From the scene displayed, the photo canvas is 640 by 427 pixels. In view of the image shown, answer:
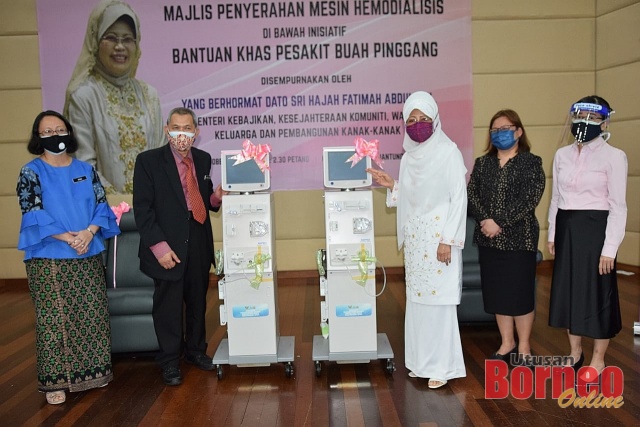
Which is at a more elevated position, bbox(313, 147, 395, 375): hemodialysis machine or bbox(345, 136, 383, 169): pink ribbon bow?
bbox(345, 136, 383, 169): pink ribbon bow

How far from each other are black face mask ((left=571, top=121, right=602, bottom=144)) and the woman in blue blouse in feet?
8.68

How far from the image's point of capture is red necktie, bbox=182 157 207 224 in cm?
340

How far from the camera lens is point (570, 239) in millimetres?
3121

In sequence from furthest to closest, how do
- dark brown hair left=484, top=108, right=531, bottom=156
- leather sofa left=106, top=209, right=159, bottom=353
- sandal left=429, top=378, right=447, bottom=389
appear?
1. leather sofa left=106, top=209, right=159, bottom=353
2. dark brown hair left=484, top=108, right=531, bottom=156
3. sandal left=429, top=378, right=447, bottom=389

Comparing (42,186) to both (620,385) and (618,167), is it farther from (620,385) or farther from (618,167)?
(620,385)

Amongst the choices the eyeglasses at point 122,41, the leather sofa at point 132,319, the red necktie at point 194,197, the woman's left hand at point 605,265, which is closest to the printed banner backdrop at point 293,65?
the eyeglasses at point 122,41

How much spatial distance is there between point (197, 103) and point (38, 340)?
11.6ft

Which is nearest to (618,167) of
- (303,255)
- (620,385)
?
(620,385)

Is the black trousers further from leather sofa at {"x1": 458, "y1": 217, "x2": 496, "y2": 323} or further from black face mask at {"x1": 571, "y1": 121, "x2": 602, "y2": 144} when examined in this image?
black face mask at {"x1": 571, "y1": 121, "x2": 602, "y2": 144}

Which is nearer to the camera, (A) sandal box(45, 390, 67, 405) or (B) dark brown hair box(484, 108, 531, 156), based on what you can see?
(A) sandal box(45, 390, 67, 405)

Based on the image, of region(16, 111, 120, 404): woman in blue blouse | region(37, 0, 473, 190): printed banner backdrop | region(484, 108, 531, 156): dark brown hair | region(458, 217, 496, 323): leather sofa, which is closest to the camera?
region(16, 111, 120, 404): woman in blue blouse

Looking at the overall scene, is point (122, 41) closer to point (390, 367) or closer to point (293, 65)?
point (293, 65)

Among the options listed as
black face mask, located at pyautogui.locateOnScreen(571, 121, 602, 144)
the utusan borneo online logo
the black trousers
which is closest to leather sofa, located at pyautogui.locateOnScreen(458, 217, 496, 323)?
the utusan borneo online logo

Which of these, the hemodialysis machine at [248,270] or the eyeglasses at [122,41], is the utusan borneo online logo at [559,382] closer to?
the hemodialysis machine at [248,270]
